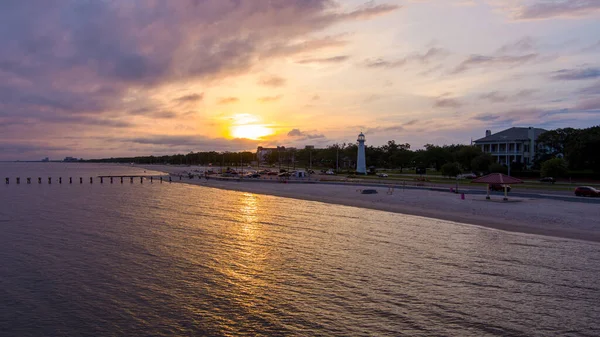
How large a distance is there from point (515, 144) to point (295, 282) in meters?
91.4

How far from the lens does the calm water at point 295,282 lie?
12266 millimetres

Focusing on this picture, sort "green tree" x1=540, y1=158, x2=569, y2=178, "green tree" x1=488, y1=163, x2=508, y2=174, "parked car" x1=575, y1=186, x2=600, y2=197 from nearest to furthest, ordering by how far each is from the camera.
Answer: "parked car" x1=575, y1=186, x2=600, y2=197, "green tree" x1=540, y1=158, x2=569, y2=178, "green tree" x1=488, y1=163, x2=508, y2=174

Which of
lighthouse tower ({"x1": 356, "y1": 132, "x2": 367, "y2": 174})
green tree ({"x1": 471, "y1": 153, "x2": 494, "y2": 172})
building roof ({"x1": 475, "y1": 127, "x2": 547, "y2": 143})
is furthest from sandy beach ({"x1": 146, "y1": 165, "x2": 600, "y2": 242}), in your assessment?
building roof ({"x1": 475, "y1": 127, "x2": 547, "y2": 143})

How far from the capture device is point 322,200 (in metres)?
48.8

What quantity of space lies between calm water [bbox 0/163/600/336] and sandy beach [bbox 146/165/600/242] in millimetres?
2857

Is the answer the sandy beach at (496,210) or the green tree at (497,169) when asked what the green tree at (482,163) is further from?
the sandy beach at (496,210)

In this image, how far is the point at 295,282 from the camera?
53.3 feet

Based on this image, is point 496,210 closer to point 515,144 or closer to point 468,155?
point 468,155

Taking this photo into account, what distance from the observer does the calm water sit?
483 inches

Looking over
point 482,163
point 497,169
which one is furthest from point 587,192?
point 482,163

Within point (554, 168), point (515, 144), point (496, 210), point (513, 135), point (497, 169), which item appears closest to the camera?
point (496, 210)

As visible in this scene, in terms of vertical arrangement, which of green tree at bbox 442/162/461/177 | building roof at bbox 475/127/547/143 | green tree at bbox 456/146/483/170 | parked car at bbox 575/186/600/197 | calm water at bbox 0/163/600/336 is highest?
building roof at bbox 475/127/547/143

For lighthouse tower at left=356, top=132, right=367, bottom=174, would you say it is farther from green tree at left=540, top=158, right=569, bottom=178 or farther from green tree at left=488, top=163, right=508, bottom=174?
green tree at left=540, top=158, right=569, bottom=178

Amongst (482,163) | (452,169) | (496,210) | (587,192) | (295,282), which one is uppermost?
(482,163)
